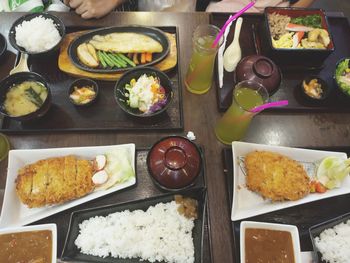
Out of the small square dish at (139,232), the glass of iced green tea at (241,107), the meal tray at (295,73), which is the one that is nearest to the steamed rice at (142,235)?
the small square dish at (139,232)

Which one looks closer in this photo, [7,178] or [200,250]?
[200,250]

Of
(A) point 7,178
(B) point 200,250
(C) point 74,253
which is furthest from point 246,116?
(A) point 7,178

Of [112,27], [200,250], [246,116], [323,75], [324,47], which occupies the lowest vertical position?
[200,250]

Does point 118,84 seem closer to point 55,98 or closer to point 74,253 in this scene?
point 55,98

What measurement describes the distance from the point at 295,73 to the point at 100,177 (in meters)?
1.57

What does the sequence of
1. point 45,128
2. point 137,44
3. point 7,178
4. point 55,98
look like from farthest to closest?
1. point 137,44
2. point 55,98
3. point 45,128
4. point 7,178

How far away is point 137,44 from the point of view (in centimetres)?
218

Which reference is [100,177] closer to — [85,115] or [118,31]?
[85,115]

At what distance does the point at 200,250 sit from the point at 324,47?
5.46ft

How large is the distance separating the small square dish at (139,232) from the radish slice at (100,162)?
24 cm

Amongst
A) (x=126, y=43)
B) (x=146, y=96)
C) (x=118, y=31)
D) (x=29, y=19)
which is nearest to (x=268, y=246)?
(x=146, y=96)

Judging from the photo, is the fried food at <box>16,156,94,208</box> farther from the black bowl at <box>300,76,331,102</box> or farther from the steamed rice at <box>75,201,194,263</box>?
the black bowl at <box>300,76,331,102</box>

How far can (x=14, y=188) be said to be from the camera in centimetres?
166

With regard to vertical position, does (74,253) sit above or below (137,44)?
below
